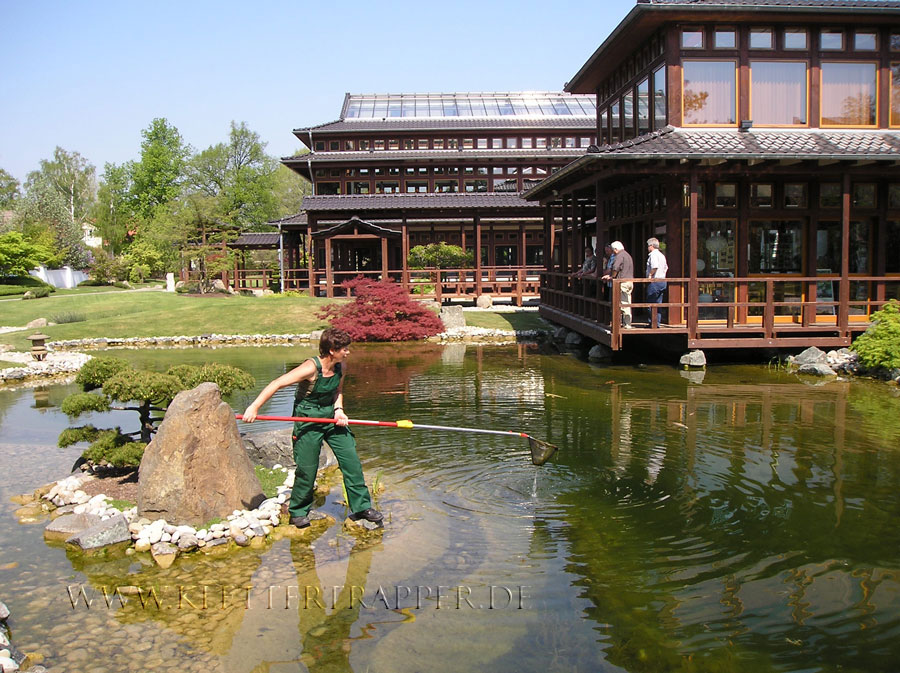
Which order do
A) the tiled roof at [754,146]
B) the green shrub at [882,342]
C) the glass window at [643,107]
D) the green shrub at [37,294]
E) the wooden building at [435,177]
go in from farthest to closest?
the green shrub at [37,294] < the wooden building at [435,177] < the glass window at [643,107] < the tiled roof at [754,146] < the green shrub at [882,342]

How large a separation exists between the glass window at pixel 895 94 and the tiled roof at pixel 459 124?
21671 millimetres

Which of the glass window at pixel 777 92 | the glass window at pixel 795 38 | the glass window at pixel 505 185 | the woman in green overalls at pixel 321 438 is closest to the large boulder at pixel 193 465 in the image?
the woman in green overalls at pixel 321 438

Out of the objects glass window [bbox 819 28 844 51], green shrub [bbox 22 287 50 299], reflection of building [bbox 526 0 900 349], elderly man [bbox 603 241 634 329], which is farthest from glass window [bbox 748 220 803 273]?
green shrub [bbox 22 287 50 299]

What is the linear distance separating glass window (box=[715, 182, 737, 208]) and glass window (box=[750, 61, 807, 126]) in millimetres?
2019

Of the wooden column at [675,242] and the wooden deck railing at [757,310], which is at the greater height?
the wooden column at [675,242]

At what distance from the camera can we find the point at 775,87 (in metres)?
18.3

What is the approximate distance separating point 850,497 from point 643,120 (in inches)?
553

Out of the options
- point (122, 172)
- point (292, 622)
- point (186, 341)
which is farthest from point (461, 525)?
point (122, 172)

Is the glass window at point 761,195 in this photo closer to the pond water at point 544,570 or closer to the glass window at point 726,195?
the glass window at point 726,195

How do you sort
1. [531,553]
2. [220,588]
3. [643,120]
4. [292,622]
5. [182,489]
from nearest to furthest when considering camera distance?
[292,622]
[220,588]
[531,553]
[182,489]
[643,120]

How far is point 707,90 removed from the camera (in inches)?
715

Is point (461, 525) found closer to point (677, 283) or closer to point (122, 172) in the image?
point (677, 283)

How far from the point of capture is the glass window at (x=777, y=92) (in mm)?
18250

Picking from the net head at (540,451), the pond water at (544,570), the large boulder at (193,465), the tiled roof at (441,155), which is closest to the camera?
the pond water at (544,570)
